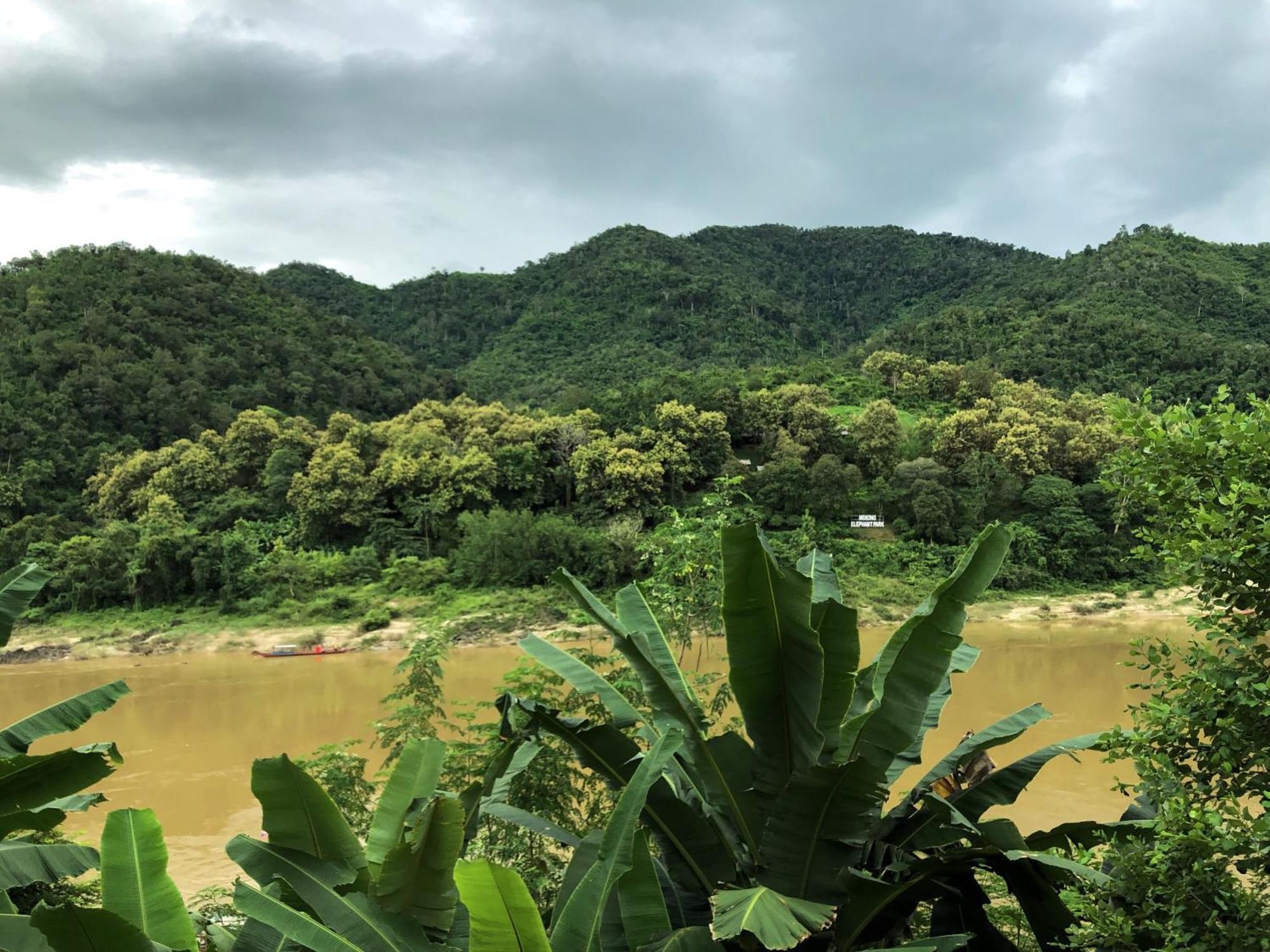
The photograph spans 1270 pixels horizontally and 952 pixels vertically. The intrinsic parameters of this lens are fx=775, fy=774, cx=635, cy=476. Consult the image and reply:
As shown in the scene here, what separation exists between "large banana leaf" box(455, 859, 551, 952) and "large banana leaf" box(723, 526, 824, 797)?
896mm

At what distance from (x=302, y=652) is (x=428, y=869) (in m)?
17.8

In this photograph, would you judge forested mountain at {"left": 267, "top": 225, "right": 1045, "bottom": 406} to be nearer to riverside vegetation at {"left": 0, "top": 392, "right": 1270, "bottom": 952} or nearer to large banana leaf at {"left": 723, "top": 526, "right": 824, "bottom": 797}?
riverside vegetation at {"left": 0, "top": 392, "right": 1270, "bottom": 952}

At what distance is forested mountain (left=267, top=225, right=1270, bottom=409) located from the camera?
118 ft

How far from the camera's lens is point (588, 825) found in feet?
16.7

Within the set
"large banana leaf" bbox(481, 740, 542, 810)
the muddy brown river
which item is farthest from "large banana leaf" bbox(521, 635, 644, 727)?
the muddy brown river

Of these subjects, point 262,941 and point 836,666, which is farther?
point 836,666

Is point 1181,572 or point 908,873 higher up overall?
point 1181,572

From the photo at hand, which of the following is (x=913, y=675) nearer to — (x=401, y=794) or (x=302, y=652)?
(x=401, y=794)

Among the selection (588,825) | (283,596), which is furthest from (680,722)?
(283,596)

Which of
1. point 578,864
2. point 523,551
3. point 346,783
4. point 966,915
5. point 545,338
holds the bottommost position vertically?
point 346,783

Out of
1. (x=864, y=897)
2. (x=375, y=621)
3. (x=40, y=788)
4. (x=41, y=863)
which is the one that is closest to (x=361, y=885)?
(x=864, y=897)

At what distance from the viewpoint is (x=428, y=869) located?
206cm

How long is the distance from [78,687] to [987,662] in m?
18.9

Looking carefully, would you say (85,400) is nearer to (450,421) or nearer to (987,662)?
(450,421)
